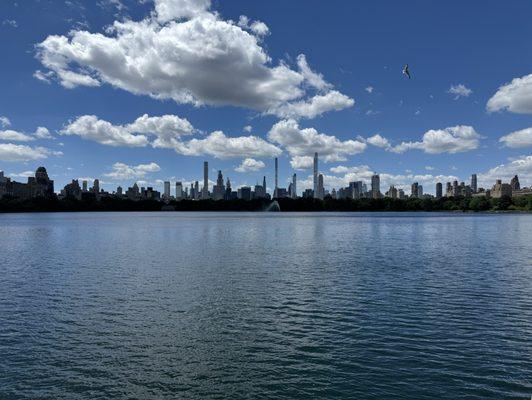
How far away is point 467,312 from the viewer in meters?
32.5

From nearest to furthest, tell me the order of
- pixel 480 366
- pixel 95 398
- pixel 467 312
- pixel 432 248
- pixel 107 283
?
pixel 95 398 < pixel 480 366 < pixel 467 312 < pixel 107 283 < pixel 432 248

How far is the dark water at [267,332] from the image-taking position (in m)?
20.2

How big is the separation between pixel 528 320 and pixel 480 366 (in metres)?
11.0

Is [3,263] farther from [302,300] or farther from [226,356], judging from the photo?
[226,356]

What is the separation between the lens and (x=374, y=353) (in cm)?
2403

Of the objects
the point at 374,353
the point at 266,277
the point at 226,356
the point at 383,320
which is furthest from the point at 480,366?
the point at 266,277

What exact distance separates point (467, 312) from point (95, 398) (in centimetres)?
2616

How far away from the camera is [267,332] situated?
27875mm

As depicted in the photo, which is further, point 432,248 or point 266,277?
point 432,248

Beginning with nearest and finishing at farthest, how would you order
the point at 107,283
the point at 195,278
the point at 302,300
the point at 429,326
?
the point at 429,326 → the point at 302,300 → the point at 107,283 → the point at 195,278

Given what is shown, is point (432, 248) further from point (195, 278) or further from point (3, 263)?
point (3, 263)

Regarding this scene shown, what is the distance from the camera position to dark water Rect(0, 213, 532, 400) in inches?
795

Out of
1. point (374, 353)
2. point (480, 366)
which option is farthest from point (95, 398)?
point (480, 366)

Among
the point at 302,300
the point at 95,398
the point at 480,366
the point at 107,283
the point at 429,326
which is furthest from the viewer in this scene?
the point at 107,283
